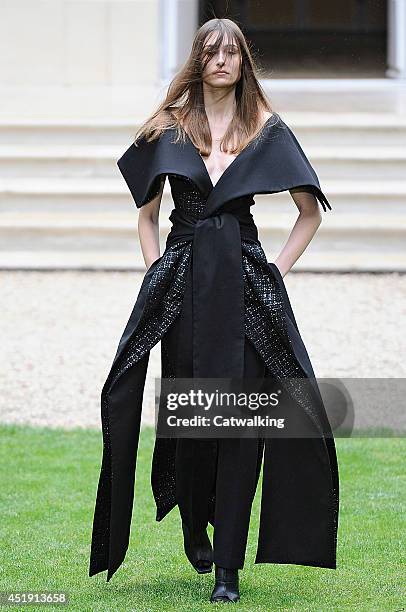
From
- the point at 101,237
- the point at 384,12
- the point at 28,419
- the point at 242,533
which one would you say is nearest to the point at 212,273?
the point at 242,533

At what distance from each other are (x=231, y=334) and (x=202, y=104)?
0.75 meters

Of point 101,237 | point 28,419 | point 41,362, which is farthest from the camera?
point 101,237

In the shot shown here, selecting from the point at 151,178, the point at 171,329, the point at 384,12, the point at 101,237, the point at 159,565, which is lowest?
the point at 384,12

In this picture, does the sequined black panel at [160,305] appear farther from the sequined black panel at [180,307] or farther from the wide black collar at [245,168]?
the wide black collar at [245,168]

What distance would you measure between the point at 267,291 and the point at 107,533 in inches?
35.1

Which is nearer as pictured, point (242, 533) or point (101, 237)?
point (242, 533)

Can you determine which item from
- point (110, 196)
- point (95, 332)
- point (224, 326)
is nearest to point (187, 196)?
point (224, 326)

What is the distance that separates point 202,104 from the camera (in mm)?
4059

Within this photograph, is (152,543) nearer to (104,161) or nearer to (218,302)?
(218,302)

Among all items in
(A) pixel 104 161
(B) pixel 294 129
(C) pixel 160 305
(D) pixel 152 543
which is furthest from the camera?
(B) pixel 294 129

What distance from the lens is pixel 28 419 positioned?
716 centimetres

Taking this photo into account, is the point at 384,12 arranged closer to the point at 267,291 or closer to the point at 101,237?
the point at 101,237

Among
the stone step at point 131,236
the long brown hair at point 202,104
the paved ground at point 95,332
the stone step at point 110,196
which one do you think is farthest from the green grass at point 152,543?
the stone step at point 110,196

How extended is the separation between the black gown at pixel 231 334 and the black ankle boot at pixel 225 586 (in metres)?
0.06
